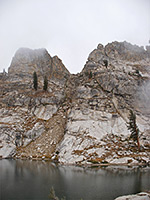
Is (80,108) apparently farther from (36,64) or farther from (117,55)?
(36,64)

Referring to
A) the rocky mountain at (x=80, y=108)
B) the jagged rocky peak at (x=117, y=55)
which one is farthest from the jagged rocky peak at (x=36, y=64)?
the jagged rocky peak at (x=117, y=55)

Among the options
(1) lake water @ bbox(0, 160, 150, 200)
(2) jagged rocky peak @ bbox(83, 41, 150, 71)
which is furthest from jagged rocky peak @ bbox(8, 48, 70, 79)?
(1) lake water @ bbox(0, 160, 150, 200)

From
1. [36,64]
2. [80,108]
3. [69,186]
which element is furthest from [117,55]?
[69,186]

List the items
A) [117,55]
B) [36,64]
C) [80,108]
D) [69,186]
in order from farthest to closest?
[36,64] < [117,55] < [80,108] < [69,186]

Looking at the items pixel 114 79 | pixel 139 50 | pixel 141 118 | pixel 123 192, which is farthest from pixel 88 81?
pixel 123 192

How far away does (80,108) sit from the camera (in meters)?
92.2

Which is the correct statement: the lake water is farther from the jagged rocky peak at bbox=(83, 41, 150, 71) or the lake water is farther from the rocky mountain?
the jagged rocky peak at bbox=(83, 41, 150, 71)

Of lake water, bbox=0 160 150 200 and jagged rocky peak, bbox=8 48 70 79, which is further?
jagged rocky peak, bbox=8 48 70 79

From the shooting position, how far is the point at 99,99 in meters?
94.9

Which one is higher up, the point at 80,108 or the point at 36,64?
the point at 36,64

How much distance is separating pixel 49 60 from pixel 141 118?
313 ft

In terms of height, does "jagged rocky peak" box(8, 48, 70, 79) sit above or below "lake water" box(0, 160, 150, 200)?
above

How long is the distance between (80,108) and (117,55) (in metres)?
66.7

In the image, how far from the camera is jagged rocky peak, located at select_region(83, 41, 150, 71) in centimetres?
12376
